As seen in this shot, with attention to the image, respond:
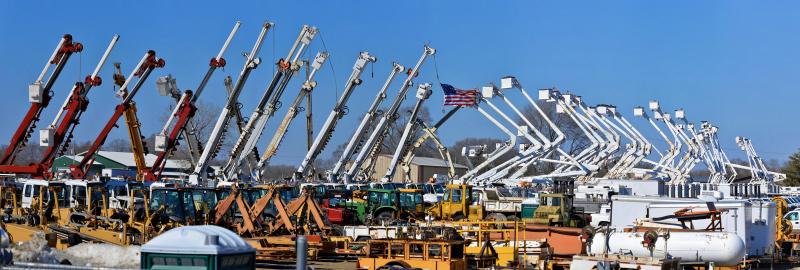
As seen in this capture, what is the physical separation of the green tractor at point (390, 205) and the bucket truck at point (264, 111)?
16.5 metres

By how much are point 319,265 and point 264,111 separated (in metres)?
32.1

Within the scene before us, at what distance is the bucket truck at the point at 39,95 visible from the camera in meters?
56.2

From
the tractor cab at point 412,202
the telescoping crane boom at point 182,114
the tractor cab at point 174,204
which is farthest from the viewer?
the telescoping crane boom at point 182,114

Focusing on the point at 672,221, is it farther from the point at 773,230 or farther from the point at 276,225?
the point at 276,225

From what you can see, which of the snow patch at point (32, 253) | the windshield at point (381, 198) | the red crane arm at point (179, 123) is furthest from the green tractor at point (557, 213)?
the red crane arm at point (179, 123)

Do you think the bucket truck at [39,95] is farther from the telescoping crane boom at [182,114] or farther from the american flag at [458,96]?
the american flag at [458,96]

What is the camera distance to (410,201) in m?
41.7

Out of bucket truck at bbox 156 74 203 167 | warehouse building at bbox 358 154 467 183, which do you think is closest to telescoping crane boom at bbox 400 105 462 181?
bucket truck at bbox 156 74 203 167

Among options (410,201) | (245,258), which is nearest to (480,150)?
(410,201)

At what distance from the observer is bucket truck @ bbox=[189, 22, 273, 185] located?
55.4 metres

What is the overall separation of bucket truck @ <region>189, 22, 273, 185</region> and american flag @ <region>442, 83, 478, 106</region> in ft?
45.4

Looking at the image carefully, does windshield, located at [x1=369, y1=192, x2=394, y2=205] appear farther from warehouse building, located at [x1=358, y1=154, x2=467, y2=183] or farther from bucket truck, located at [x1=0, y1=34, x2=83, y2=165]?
warehouse building, located at [x1=358, y1=154, x2=467, y2=183]

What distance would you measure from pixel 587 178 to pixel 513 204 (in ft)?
96.5

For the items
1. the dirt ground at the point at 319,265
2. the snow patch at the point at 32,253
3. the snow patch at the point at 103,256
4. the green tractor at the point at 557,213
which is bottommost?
the dirt ground at the point at 319,265
